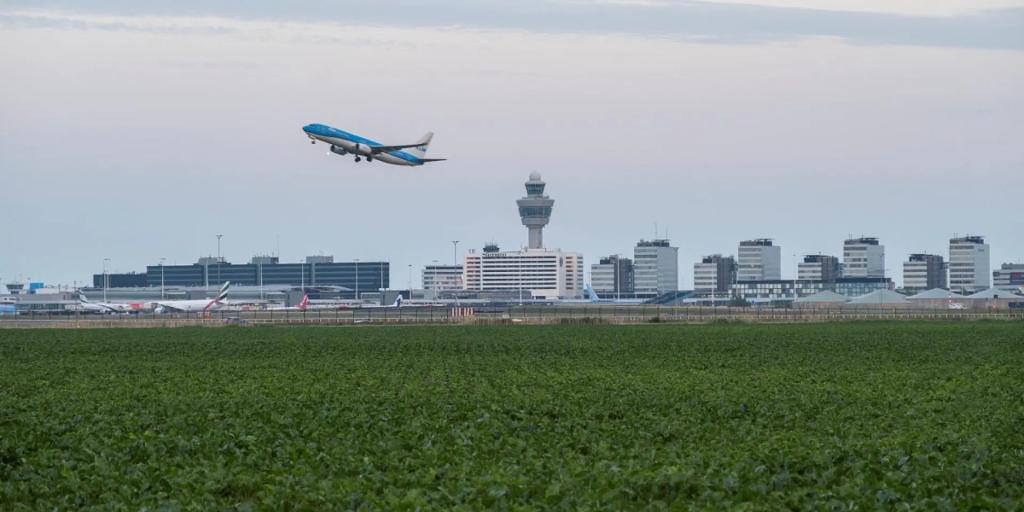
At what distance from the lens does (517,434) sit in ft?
89.4

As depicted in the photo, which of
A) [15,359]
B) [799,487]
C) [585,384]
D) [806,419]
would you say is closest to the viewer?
[799,487]

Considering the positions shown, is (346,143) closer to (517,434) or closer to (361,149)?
(361,149)

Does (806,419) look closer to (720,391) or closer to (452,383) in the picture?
(720,391)

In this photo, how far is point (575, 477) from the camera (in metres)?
21.0

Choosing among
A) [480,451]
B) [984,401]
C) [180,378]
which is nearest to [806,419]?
[984,401]

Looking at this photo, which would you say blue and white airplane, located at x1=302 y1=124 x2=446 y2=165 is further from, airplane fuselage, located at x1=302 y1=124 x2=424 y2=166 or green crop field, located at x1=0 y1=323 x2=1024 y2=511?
green crop field, located at x1=0 y1=323 x2=1024 y2=511

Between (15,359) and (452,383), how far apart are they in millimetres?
26419

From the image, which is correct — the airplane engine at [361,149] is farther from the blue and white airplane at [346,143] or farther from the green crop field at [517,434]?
the green crop field at [517,434]

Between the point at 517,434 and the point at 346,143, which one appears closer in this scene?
the point at 517,434

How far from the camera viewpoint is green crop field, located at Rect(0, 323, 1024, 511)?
19812mm

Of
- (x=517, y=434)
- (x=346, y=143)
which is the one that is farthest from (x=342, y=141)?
(x=517, y=434)

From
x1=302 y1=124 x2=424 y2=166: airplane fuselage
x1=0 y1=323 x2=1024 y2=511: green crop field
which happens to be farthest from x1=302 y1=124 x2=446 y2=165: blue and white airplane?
x1=0 y1=323 x2=1024 y2=511: green crop field

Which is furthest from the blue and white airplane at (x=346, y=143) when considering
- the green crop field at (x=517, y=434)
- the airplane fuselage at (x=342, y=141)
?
the green crop field at (x=517, y=434)

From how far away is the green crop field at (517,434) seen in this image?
65.0ft
